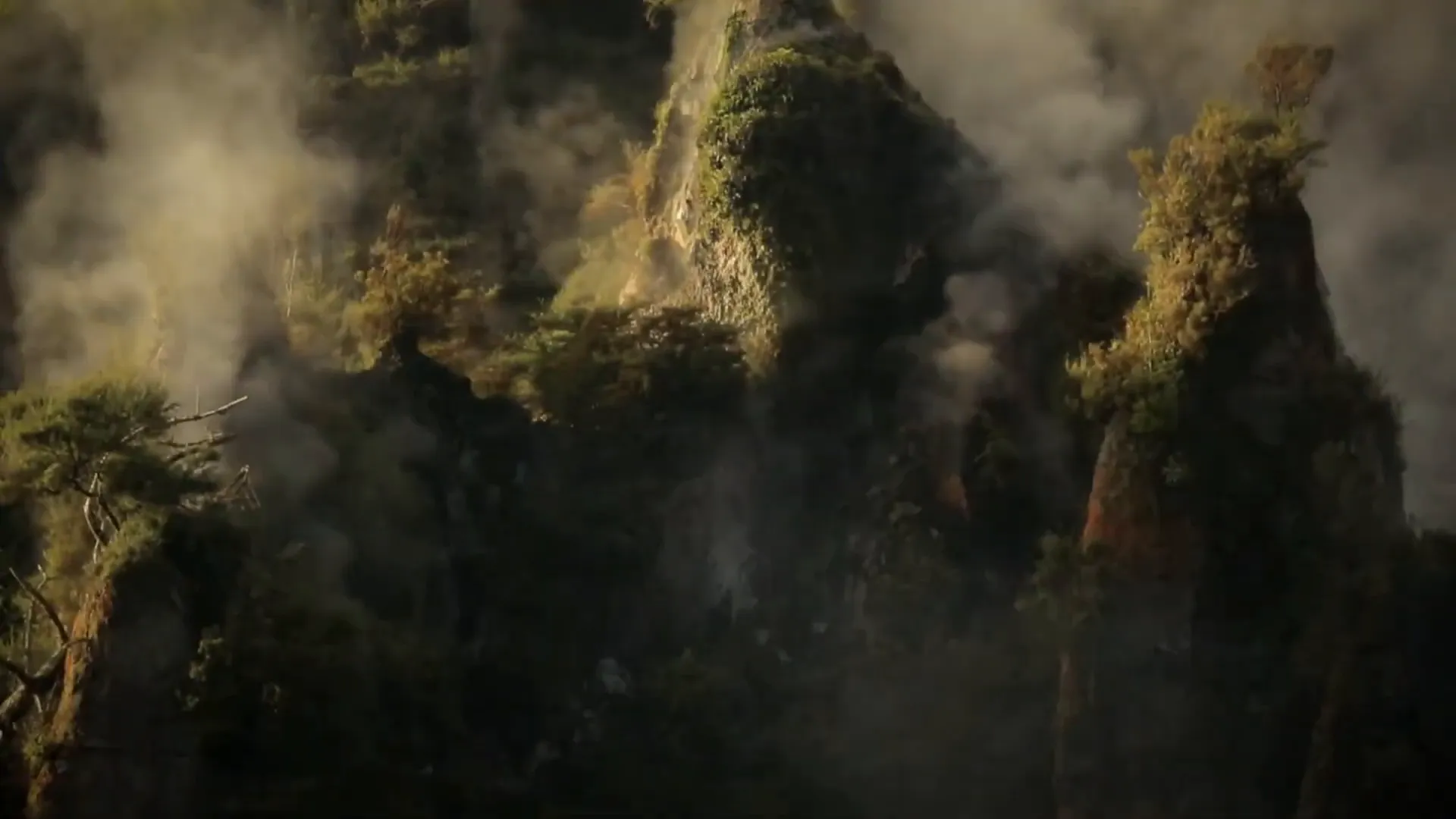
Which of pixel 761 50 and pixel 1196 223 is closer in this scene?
pixel 1196 223

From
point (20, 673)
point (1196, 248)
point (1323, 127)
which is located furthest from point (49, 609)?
point (1323, 127)

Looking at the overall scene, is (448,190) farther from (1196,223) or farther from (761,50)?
(1196,223)

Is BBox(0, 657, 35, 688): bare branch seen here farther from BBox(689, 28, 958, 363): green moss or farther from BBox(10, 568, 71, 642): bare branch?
BBox(689, 28, 958, 363): green moss

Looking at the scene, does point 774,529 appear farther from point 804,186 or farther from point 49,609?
point 49,609

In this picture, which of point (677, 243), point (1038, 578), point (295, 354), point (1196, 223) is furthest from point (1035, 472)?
point (295, 354)

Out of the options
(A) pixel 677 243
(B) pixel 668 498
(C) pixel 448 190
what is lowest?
(B) pixel 668 498

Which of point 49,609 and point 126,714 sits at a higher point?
point 49,609

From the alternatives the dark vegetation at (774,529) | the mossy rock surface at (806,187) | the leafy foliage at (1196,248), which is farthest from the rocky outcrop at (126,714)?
the leafy foliage at (1196,248)
